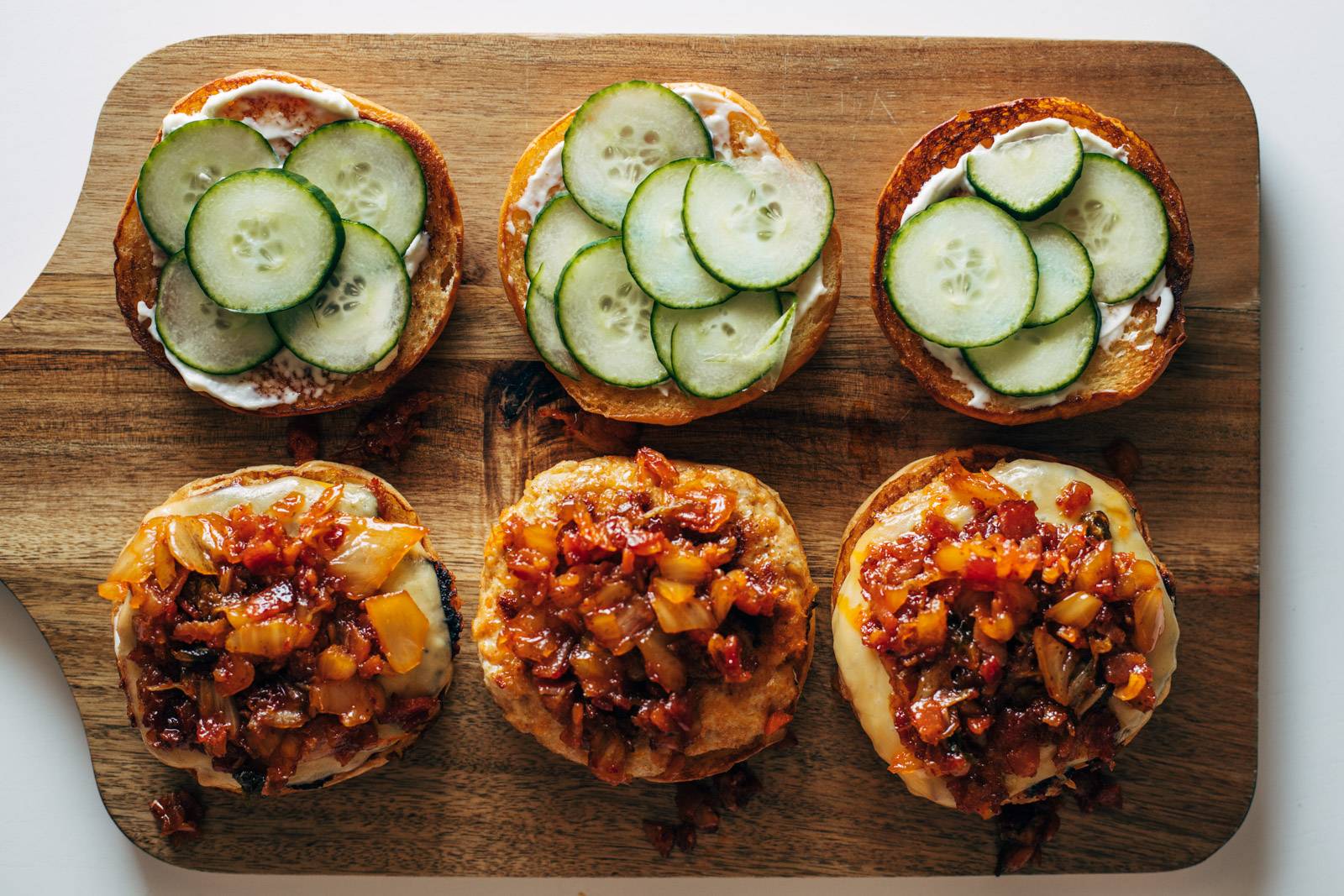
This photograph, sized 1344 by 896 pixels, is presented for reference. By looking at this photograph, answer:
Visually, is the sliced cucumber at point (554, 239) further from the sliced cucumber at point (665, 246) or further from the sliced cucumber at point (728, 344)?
the sliced cucumber at point (728, 344)

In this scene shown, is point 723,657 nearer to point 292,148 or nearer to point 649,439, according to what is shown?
point 649,439

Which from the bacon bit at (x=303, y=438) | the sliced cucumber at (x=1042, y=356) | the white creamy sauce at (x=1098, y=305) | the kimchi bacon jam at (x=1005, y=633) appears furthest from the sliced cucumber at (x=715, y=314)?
the bacon bit at (x=303, y=438)

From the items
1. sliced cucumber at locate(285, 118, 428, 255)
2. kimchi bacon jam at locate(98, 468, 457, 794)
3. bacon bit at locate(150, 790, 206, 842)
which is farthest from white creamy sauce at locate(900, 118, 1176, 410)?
bacon bit at locate(150, 790, 206, 842)

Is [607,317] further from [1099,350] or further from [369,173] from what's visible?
[1099,350]

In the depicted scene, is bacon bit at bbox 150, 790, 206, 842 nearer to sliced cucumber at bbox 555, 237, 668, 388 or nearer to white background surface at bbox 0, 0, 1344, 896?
white background surface at bbox 0, 0, 1344, 896

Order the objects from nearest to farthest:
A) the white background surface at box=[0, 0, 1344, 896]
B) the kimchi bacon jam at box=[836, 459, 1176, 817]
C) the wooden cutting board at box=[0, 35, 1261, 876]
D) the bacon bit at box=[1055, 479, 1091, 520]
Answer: the kimchi bacon jam at box=[836, 459, 1176, 817], the bacon bit at box=[1055, 479, 1091, 520], the wooden cutting board at box=[0, 35, 1261, 876], the white background surface at box=[0, 0, 1344, 896]
